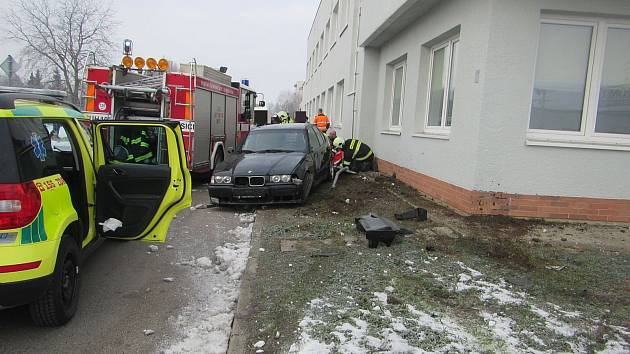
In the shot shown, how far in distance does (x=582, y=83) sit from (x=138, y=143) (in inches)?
289

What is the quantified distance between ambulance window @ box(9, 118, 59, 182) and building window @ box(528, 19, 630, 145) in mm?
6200

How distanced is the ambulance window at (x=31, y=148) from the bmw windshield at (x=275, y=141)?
5656mm

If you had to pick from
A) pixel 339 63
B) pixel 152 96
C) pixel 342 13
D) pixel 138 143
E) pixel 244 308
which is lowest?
pixel 244 308

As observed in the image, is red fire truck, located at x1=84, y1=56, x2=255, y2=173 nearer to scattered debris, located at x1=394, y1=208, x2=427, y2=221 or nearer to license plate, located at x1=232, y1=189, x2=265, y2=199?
license plate, located at x1=232, y1=189, x2=265, y2=199

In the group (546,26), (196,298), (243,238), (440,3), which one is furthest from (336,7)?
(196,298)

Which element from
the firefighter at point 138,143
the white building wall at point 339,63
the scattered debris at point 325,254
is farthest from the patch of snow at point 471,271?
the white building wall at point 339,63

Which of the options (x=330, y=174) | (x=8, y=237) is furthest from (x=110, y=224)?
(x=330, y=174)

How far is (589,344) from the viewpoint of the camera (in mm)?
3238

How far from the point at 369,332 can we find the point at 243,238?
10.6ft

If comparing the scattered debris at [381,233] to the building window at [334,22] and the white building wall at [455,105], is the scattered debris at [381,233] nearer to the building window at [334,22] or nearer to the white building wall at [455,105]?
the white building wall at [455,105]

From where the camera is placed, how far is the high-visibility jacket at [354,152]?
488 inches

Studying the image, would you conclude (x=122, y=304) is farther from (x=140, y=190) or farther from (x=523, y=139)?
(x=523, y=139)

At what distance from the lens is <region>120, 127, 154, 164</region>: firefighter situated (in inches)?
317

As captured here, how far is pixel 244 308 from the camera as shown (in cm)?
395
